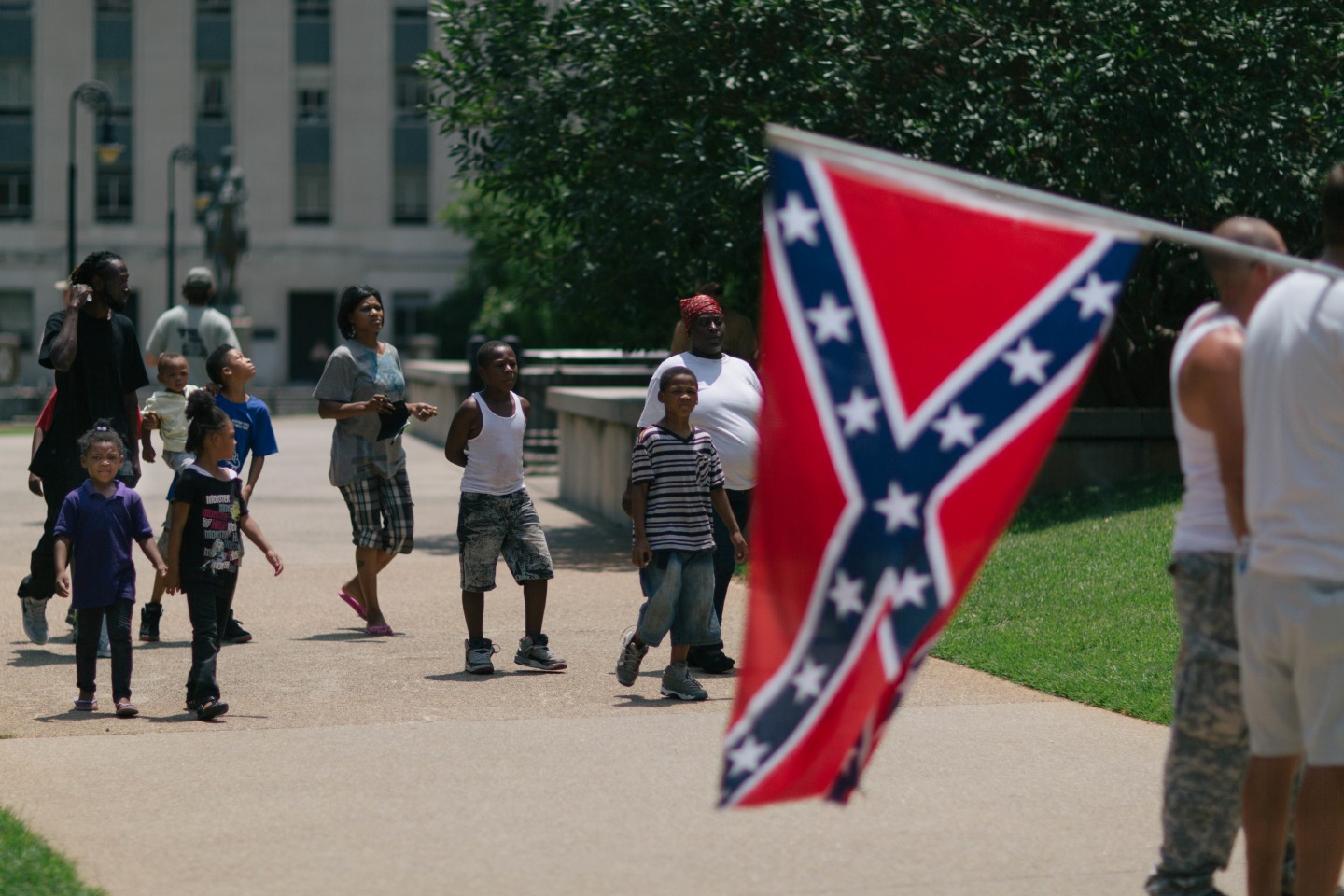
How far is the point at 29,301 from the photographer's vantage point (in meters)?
57.0

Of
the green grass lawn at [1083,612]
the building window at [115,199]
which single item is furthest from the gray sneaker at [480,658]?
the building window at [115,199]

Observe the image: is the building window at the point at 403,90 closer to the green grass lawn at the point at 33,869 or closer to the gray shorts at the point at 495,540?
the gray shorts at the point at 495,540

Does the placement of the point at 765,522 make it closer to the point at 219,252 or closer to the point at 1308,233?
the point at 1308,233

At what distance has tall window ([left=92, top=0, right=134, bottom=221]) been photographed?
183ft

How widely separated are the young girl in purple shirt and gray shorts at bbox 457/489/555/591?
1.58 metres

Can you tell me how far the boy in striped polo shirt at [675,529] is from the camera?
7652mm

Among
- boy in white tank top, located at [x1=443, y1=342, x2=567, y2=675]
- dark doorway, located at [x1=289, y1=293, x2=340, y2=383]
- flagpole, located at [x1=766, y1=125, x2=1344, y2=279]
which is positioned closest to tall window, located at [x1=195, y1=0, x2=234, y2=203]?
dark doorway, located at [x1=289, y1=293, x2=340, y2=383]

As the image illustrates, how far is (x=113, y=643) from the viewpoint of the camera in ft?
23.8

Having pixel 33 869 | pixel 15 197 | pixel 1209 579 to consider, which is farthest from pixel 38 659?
pixel 15 197

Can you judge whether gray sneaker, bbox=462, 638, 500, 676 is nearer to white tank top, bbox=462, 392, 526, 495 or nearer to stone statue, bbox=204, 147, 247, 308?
white tank top, bbox=462, 392, 526, 495

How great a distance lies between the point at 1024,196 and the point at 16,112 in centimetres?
5772

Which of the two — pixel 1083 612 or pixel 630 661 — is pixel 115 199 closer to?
pixel 1083 612

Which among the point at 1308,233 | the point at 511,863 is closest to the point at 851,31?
the point at 1308,233

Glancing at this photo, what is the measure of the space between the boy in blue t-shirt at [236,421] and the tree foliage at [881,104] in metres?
4.34
